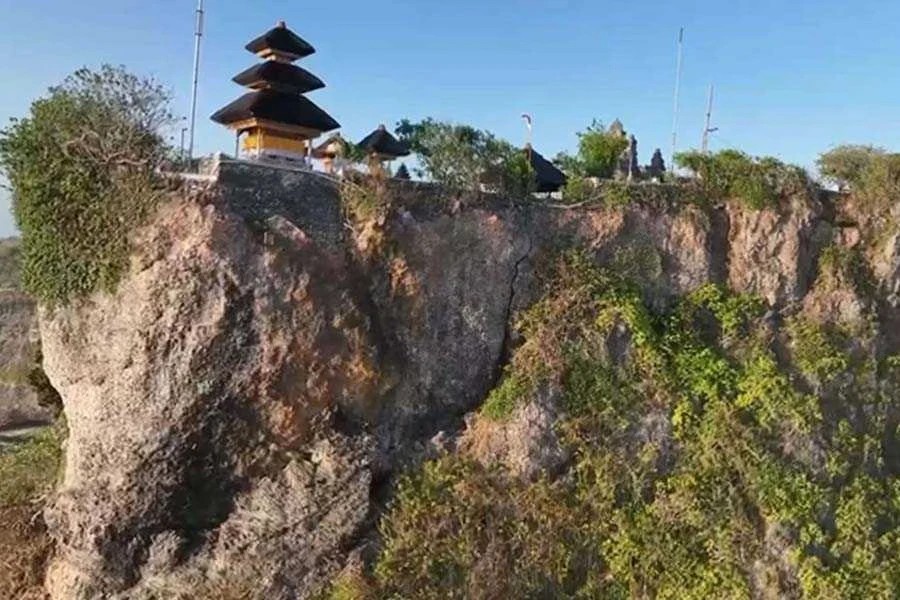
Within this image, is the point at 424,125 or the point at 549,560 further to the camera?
the point at 424,125

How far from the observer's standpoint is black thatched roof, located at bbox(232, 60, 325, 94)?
12.4 meters

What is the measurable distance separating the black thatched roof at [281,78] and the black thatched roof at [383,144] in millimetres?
1673

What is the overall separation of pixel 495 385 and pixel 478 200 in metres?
2.89

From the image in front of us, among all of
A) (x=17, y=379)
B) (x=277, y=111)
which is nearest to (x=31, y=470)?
(x=277, y=111)

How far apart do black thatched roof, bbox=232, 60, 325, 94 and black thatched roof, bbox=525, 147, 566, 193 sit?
3741 millimetres

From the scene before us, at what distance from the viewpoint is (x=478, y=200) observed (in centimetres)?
1262

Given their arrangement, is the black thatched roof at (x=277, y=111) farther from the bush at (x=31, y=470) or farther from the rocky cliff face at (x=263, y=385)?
the bush at (x=31, y=470)

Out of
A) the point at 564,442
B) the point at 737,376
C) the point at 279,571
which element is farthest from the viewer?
the point at 737,376

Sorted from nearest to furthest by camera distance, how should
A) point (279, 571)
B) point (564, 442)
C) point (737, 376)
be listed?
point (279, 571) → point (564, 442) → point (737, 376)

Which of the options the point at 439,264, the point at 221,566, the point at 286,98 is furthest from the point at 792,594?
the point at 286,98

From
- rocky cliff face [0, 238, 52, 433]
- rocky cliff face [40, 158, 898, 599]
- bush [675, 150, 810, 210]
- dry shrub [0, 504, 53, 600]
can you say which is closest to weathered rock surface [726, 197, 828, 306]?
bush [675, 150, 810, 210]

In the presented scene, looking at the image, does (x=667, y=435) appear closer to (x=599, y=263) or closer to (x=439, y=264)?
(x=599, y=263)

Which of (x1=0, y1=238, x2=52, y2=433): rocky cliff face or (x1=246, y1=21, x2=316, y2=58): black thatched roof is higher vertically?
(x1=246, y1=21, x2=316, y2=58): black thatched roof

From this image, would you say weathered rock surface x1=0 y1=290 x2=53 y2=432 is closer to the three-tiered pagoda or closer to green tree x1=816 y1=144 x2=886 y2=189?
the three-tiered pagoda
